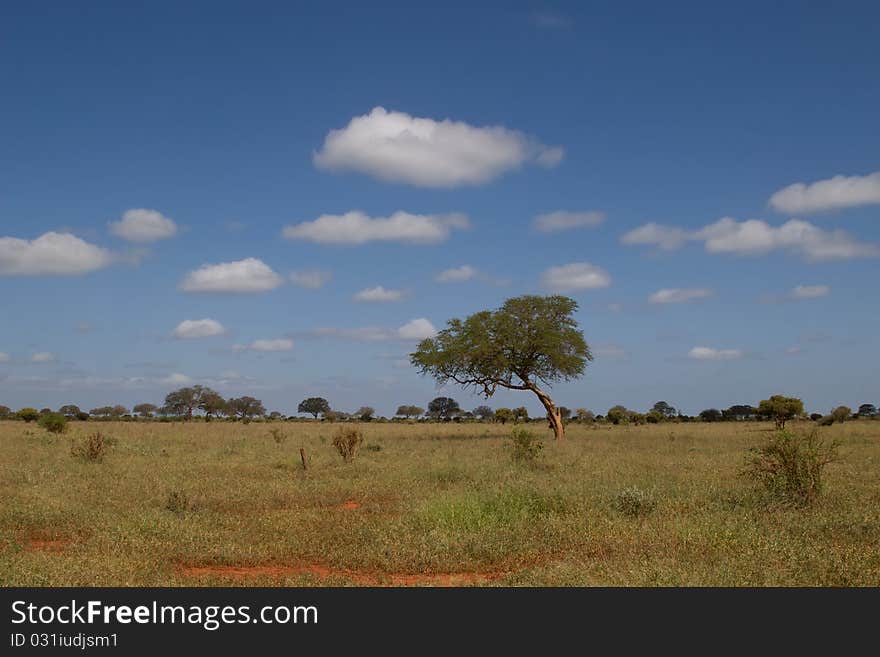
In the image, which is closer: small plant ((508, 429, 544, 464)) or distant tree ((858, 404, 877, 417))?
small plant ((508, 429, 544, 464))

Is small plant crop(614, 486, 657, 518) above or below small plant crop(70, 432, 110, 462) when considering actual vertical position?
below

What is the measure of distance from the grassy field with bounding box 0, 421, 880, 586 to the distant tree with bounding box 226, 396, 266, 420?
352 ft

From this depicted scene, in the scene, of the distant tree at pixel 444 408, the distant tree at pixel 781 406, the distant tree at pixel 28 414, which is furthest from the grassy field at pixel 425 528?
the distant tree at pixel 444 408

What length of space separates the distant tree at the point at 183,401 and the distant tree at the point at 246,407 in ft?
25.6

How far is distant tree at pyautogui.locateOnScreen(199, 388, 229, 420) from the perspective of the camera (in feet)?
387

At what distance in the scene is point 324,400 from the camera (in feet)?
439

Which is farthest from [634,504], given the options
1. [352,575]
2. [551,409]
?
[551,409]

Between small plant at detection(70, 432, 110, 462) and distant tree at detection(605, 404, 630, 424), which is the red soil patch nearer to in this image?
small plant at detection(70, 432, 110, 462)

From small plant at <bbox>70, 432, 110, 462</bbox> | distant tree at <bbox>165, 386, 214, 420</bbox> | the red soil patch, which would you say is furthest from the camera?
distant tree at <bbox>165, 386, 214, 420</bbox>

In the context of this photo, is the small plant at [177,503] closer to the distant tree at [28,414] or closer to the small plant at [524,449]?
the small plant at [524,449]

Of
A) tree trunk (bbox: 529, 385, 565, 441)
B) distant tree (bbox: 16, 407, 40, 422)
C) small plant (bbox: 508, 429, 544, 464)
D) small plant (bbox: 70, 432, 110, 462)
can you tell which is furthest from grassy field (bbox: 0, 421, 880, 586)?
distant tree (bbox: 16, 407, 40, 422)
